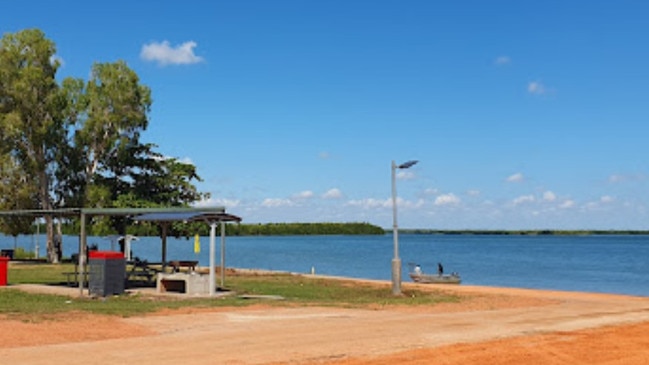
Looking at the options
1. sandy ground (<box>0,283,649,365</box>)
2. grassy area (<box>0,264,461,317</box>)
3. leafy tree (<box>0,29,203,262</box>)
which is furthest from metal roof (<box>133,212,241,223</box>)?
leafy tree (<box>0,29,203,262</box>)

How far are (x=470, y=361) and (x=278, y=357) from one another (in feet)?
9.81

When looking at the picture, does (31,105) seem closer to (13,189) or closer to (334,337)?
(13,189)

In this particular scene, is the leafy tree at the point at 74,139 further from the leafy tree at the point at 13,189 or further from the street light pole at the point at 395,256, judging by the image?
the street light pole at the point at 395,256

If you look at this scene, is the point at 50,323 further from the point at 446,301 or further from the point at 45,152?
the point at 45,152

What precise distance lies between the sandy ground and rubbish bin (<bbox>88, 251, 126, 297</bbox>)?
5760 mm

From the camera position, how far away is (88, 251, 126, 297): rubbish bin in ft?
79.3

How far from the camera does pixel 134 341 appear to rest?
14.0 m

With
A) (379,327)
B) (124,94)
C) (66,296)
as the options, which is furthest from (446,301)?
(124,94)

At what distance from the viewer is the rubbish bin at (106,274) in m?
24.2

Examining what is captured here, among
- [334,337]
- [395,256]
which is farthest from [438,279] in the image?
[334,337]

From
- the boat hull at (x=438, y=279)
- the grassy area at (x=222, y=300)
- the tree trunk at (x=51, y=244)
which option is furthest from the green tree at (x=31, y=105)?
the boat hull at (x=438, y=279)

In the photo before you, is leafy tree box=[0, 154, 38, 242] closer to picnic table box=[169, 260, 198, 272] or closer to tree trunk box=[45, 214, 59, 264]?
tree trunk box=[45, 214, 59, 264]

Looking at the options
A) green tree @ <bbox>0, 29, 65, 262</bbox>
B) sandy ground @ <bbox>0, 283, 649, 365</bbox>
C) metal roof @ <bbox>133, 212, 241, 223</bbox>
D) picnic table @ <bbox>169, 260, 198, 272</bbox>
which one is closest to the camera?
sandy ground @ <bbox>0, 283, 649, 365</bbox>

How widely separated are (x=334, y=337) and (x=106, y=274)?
1175 centimetres
